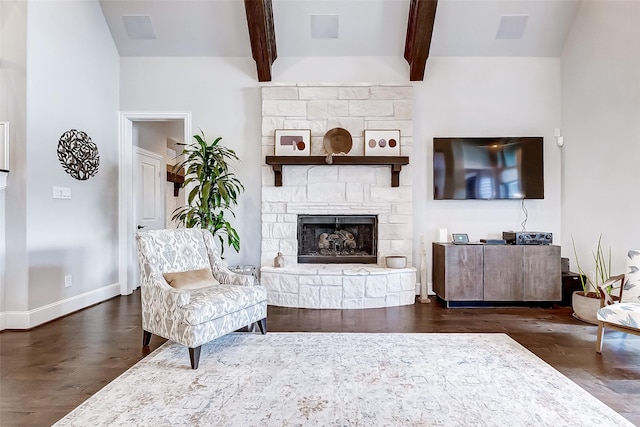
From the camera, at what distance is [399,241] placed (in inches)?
177

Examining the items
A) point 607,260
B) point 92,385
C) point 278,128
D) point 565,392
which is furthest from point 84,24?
point 607,260

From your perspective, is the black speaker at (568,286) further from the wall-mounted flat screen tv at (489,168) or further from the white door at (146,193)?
the white door at (146,193)

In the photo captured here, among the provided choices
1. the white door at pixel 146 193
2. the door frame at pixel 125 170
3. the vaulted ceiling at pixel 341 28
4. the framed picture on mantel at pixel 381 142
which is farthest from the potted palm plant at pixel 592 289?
the white door at pixel 146 193

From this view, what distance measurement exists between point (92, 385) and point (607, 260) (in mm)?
4994

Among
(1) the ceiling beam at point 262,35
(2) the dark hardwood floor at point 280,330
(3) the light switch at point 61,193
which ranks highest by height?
(1) the ceiling beam at point 262,35

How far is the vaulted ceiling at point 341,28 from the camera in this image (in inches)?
165

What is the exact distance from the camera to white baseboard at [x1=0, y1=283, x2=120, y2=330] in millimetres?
3215

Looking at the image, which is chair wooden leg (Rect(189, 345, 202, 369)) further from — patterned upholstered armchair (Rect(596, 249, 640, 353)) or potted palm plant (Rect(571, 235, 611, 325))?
potted palm plant (Rect(571, 235, 611, 325))

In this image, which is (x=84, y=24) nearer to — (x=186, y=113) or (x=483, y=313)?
(x=186, y=113)

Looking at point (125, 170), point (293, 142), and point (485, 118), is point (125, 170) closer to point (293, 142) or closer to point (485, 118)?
point (293, 142)

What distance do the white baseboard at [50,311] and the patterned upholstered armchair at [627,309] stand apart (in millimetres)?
4931

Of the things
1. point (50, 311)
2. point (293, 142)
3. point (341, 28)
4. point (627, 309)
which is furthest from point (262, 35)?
point (627, 309)

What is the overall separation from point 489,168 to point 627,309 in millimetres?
2247

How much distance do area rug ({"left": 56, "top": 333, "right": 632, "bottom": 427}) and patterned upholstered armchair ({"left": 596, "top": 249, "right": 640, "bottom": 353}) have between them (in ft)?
2.13
